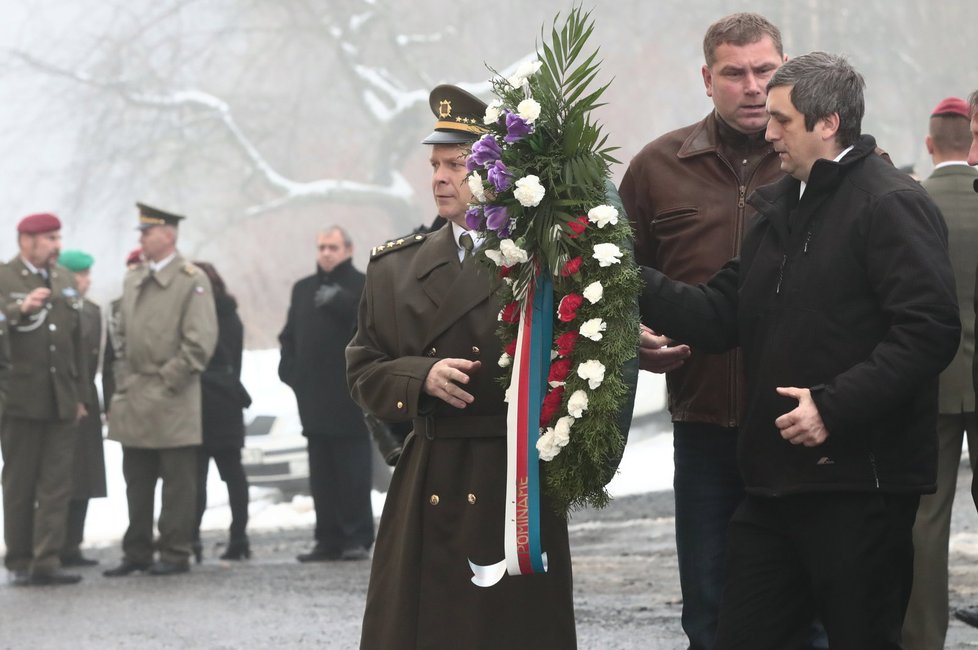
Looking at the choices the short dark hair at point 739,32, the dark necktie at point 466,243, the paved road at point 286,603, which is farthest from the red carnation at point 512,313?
the paved road at point 286,603

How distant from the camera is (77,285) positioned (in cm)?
1160

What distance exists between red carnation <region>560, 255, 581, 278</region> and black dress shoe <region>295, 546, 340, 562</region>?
740 centimetres

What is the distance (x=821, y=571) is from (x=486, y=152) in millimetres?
1503

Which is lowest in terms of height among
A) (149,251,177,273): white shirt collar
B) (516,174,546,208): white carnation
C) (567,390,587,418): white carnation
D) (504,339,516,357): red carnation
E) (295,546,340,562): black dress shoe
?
(295,546,340,562): black dress shoe

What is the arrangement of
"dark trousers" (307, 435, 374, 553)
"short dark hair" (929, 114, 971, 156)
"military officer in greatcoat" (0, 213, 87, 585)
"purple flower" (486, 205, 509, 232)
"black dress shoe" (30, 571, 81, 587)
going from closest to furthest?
"purple flower" (486, 205, 509, 232) → "short dark hair" (929, 114, 971, 156) → "black dress shoe" (30, 571, 81, 587) → "military officer in greatcoat" (0, 213, 87, 585) → "dark trousers" (307, 435, 374, 553)

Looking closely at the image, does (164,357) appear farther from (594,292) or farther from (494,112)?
(594,292)

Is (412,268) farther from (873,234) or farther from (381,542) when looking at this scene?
(873,234)

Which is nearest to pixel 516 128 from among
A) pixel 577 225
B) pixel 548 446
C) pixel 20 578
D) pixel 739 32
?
pixel 577 225

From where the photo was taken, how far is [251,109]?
75.0 ft

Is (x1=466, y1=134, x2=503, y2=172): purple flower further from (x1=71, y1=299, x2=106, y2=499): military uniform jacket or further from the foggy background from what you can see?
the foggy background

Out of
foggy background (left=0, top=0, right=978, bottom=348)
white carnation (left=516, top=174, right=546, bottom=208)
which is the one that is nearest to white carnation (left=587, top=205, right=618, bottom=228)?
white carnation (left=516, top=174, right=546, bottom=208)

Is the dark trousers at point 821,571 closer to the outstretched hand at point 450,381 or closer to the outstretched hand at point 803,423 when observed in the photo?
the outstretched hand at point 803,423

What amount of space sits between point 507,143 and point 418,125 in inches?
734

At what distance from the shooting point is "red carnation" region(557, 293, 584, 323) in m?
4.41
